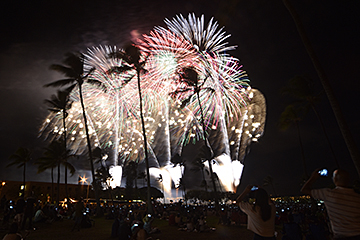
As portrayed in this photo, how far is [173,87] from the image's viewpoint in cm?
2905

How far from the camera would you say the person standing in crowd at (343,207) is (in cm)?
260

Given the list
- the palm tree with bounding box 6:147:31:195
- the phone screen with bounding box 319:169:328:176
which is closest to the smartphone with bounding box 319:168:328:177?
the phone screen with bounding box 319:169:328:176

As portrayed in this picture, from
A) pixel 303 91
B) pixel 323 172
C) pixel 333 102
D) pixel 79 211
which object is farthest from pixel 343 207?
pixel 303 91

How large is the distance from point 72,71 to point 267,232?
84.9 feet

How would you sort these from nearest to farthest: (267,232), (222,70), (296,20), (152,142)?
(267,232)
(296,20)
(222,70)
(152,142)

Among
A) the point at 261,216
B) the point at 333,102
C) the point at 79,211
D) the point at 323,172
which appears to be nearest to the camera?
the point at 323,172

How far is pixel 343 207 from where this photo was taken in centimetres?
268

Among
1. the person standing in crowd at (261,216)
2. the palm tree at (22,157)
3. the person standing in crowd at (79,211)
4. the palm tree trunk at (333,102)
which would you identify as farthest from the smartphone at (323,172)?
the palm tree at (22,157)

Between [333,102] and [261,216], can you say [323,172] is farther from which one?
[333,102]

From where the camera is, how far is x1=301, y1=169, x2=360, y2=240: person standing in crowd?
2596mm

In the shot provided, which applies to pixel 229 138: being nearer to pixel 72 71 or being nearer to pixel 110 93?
pixel 110 93

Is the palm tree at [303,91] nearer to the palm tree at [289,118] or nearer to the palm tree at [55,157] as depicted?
the palm tree at [289,118]

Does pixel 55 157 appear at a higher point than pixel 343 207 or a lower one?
higher

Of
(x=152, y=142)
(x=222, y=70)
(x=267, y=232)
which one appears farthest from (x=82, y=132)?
(x=267, y=232)
